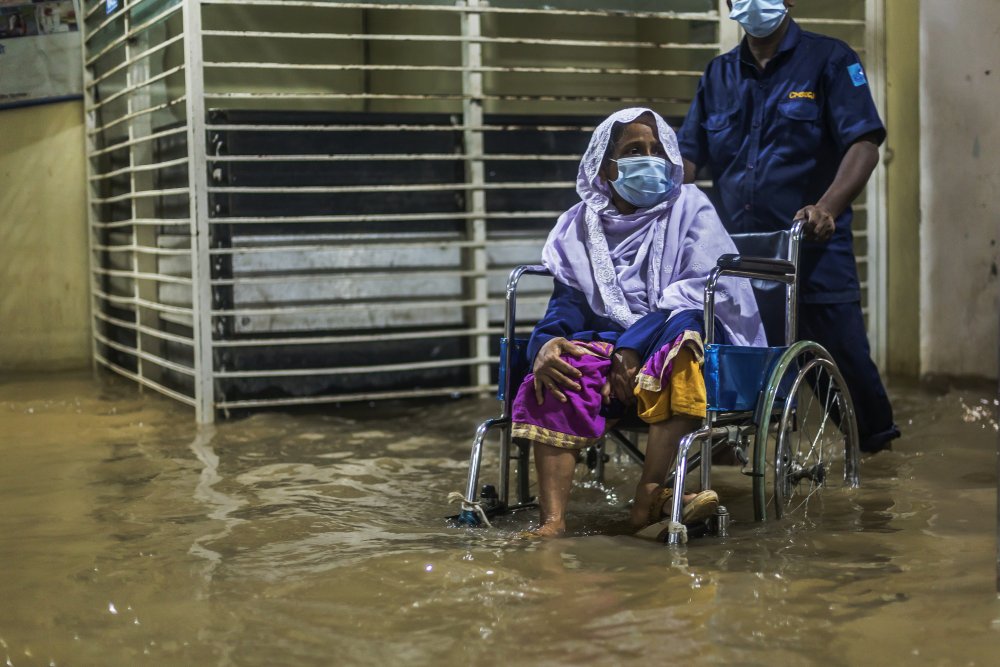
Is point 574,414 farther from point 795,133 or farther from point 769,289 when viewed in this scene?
point 795,133

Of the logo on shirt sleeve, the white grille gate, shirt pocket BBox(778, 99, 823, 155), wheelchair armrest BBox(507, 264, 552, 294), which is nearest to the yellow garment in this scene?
wheelchair armrest BBox(507, 264, 552, 294)

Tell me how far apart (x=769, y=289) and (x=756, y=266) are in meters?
0.53

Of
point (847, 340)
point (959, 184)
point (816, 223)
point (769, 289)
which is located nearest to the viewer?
point (816, 223)

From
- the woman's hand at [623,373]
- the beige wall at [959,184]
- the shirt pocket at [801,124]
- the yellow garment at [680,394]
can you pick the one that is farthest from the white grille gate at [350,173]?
the yellow garment at [680,394]

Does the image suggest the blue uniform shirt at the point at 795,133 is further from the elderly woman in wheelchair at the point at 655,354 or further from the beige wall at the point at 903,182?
the beige wall at the point at 903,182

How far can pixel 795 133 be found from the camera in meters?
4.00

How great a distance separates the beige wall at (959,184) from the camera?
5969 mm

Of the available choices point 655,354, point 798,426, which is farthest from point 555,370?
point 798,426

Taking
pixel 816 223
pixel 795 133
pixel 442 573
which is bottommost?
pixel 442 573

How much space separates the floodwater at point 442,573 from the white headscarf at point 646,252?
0.64 meters

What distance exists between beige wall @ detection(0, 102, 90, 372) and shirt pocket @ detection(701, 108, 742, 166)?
4.69 metres

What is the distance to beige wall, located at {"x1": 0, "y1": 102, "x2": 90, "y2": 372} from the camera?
7.42 m

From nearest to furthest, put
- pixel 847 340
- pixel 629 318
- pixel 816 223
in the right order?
pixel 629 318 → pixel 816 223 → pixel 847 340

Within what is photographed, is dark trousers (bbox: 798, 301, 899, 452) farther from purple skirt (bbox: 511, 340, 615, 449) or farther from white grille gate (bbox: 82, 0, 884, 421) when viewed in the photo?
white grille gate (bbox: 82, 0, 884, 421)
